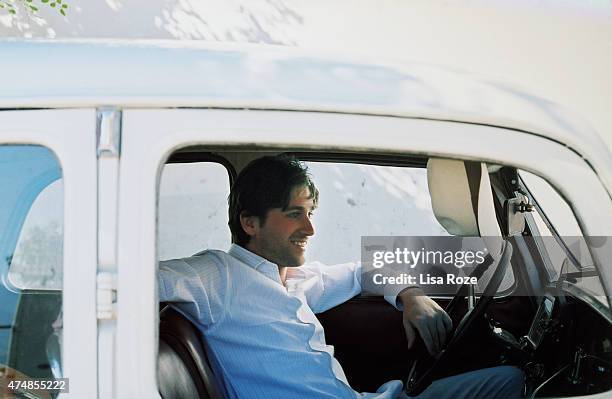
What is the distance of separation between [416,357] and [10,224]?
162cm

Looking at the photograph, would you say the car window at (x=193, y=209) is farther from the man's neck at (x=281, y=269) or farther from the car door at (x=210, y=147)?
the car door at (x=210, y=147)

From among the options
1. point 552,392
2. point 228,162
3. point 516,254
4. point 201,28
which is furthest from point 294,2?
point 552,392

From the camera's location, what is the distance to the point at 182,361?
2.09 meters

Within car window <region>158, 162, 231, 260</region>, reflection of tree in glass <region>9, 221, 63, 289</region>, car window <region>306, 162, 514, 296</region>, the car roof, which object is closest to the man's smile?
car window <region>306, 162, 514, 296</region>

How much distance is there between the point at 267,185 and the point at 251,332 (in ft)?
1.81

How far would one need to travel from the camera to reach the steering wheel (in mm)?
2629

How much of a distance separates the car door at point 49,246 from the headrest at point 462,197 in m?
0.83

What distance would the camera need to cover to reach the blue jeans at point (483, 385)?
94.3 inches

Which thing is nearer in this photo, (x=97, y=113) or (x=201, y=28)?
(x=97, y=113)

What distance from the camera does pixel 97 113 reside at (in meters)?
1.69

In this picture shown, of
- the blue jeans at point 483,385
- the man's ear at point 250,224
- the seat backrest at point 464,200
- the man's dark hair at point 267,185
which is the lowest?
the blue jeans at point 483,385

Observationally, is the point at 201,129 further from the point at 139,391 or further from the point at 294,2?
the point at 294,2

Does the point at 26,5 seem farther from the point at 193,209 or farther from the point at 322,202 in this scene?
the point at 322,202

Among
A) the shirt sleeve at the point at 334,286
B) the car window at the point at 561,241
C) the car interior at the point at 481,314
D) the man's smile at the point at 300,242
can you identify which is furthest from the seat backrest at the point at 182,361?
the car window at the point at 561,241
